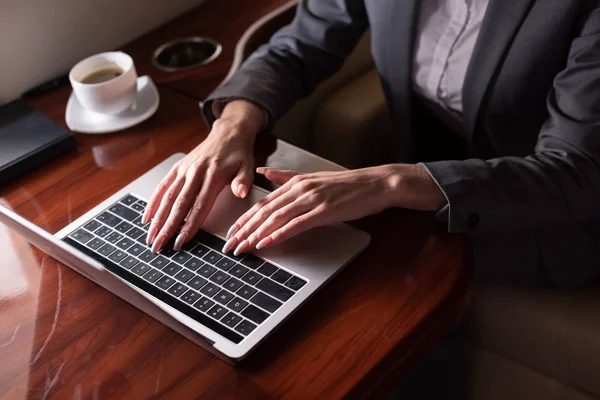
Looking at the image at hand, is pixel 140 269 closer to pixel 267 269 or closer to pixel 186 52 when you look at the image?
pixel 267 269

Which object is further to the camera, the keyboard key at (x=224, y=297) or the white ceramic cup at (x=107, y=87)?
the white ceramic cup at (x=107, y=87)

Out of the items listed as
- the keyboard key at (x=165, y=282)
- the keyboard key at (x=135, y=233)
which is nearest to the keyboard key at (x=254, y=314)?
the keyboard key at (x=165, y=282)

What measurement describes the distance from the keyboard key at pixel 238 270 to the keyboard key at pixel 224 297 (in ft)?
0.10

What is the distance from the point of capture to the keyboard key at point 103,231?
89cm

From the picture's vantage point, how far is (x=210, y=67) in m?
1.26

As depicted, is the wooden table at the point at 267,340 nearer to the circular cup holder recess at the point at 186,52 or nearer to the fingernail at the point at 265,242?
the fingernail at the point at 265,242

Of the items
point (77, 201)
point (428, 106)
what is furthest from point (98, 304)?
point (428, 106)

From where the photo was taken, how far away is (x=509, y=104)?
1029mm

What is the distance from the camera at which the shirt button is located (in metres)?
0.85

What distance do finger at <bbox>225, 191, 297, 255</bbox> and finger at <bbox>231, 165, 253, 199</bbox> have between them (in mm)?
58

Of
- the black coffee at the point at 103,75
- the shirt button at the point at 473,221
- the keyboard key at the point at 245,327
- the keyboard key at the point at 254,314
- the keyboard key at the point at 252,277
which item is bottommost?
the keyboard key at the point at 245,327

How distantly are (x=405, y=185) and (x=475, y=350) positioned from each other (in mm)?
462

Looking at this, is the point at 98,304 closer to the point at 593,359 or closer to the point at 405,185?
the point at 405,185

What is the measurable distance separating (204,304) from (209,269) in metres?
0.06
